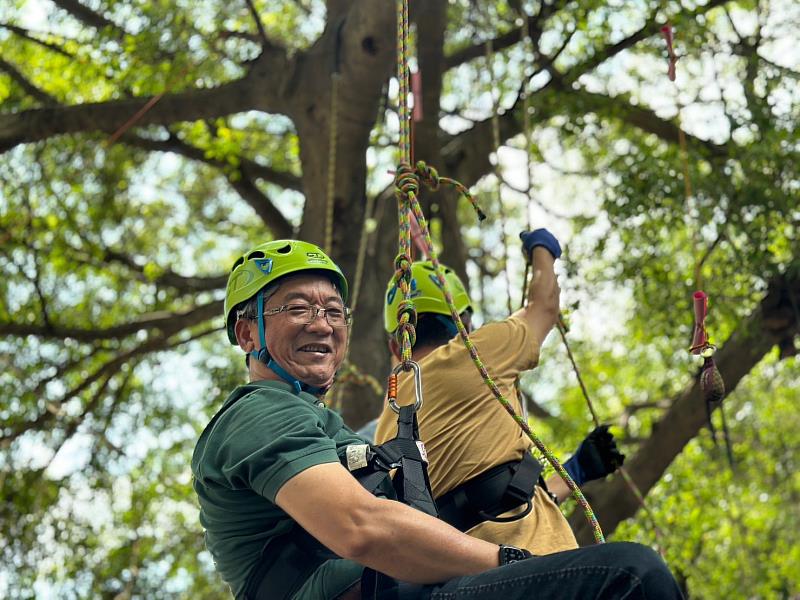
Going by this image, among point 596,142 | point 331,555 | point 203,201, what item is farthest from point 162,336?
point 331,555

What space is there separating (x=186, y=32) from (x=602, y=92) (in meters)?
2.99

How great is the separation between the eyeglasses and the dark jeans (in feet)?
2.75

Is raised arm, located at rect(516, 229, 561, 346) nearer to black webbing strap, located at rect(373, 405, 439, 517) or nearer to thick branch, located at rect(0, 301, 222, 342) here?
black webbing strap, located at rect(373, 405, 439, 517)

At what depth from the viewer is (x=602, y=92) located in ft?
24.6

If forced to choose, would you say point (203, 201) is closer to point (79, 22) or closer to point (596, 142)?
point (79, 22)

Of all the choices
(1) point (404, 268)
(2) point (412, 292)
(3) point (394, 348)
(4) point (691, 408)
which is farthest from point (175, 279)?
(1) point (404, 268)

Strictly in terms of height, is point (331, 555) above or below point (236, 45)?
below

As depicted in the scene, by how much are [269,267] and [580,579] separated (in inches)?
49.9

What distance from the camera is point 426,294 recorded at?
3711 mm

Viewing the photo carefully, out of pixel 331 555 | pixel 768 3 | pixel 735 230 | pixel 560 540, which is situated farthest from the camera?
pixel 768 3

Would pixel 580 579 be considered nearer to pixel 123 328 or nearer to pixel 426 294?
pixel 426 294

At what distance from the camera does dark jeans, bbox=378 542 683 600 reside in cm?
183

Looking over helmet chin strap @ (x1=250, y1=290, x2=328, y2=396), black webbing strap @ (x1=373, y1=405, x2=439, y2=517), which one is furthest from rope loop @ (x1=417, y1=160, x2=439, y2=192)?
black webbing strap @ (x1=373, y1=405, x2=439, y2=517)

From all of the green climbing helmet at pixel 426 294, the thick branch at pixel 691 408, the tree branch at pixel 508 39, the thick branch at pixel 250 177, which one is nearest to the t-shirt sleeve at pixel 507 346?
the green climbing helmet at pixel 426 294
